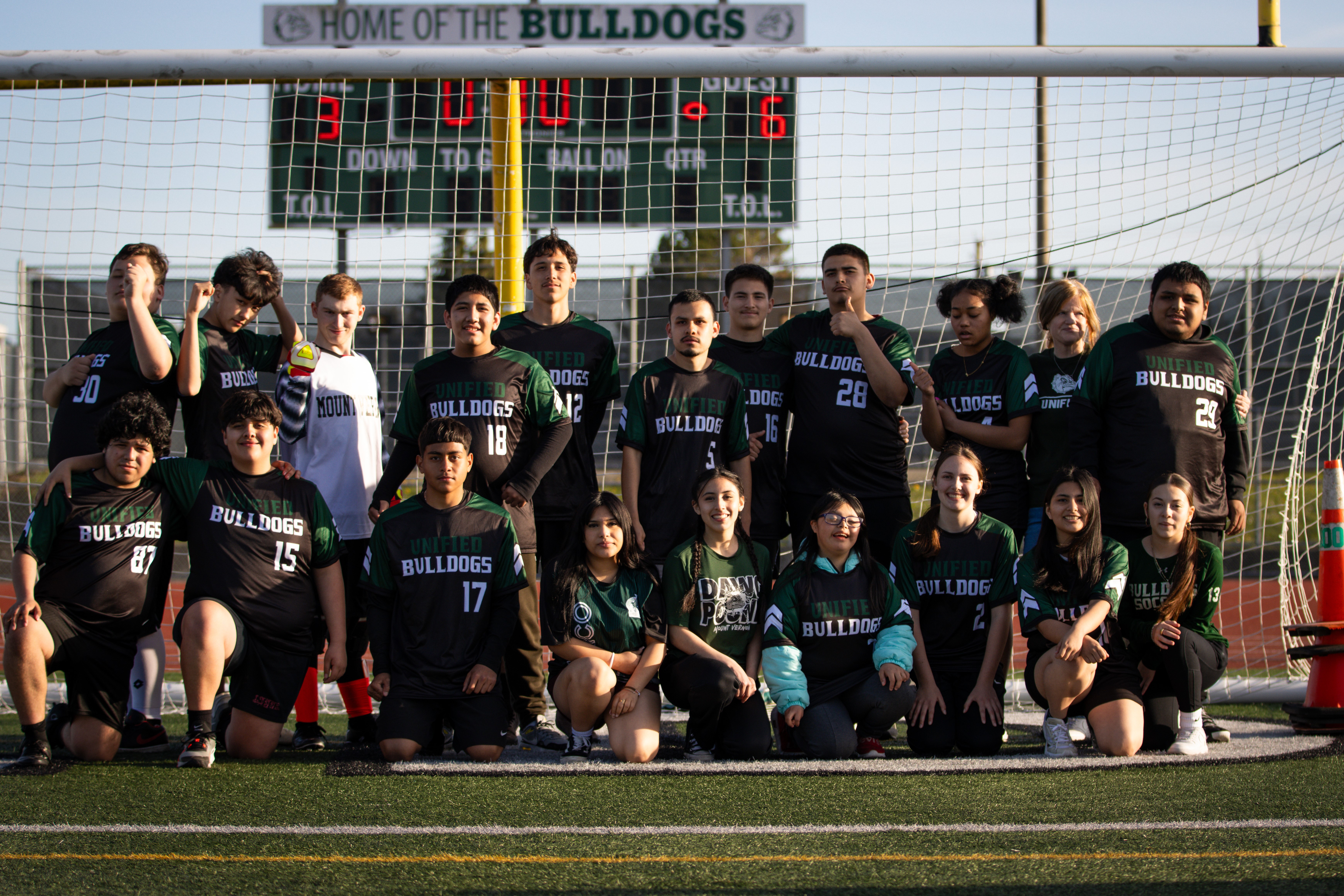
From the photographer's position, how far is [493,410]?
4.25 metres

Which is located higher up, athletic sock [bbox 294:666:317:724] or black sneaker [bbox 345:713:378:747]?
athletic sock [bbox 294:666:317:724]

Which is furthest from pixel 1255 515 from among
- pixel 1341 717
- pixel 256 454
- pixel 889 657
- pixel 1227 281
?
pixel 256 454

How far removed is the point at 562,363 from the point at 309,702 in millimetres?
1679

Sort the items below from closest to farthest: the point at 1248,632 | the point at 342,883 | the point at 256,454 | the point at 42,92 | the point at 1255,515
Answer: the point at 342,883
the point at 256,454
the point at 42,92
the point at 1255,515
the point at 1248,632

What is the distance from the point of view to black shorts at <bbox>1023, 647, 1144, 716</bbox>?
3918 millimetres

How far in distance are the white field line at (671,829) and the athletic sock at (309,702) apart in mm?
1484

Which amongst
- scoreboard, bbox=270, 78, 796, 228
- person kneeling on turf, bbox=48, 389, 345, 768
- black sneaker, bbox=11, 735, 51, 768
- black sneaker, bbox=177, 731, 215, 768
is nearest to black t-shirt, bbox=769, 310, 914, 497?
scoreboard, bbox=270, 78, 796, 228

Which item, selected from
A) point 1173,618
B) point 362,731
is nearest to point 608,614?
point 362,731

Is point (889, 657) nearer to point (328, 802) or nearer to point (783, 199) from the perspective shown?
point (328, 802)

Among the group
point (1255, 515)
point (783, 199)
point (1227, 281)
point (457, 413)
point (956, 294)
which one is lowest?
point (1255, 515)

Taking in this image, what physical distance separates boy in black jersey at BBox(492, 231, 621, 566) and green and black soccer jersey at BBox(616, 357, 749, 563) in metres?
0.20

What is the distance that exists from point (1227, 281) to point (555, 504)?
176 inches

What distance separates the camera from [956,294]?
455 cm

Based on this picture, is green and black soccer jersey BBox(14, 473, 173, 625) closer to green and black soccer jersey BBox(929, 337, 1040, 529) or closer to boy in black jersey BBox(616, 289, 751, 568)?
boy in black jersey BBox(616, 289, 751, 568)
